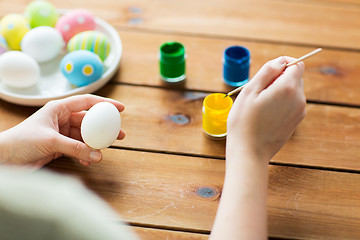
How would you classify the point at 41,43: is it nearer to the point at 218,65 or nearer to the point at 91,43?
the point at 91,43

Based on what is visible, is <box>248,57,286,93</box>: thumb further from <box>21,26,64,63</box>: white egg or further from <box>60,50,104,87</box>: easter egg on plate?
<box>21,26,64,63</box>: white egg

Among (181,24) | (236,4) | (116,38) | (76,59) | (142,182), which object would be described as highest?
(236,4)

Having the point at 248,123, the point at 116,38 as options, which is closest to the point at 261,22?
the point at 116,38

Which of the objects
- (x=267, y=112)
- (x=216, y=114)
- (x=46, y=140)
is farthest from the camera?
(x=216, y=114)

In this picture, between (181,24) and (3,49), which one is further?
(181,24)

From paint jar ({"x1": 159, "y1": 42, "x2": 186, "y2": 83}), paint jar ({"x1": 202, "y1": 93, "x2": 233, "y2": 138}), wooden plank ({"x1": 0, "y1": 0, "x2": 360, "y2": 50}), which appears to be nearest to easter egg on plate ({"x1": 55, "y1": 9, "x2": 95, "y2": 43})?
wooden plank ({"x1": 0, "y1": 0, "x2": 360, "y2": 50})

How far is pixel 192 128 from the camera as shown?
128cm

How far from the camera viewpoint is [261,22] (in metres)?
1.62

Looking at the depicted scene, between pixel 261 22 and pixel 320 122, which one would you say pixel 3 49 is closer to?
pixel 261 22

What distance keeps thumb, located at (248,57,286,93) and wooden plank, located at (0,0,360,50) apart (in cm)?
54

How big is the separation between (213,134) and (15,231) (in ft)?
2.58

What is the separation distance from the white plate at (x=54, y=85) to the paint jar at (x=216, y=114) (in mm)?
323

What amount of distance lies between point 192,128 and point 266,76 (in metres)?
0.33

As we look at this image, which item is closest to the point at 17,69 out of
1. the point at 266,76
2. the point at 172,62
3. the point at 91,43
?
the point at 91,43
